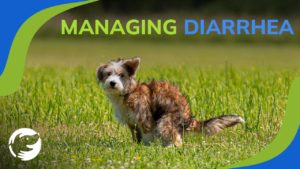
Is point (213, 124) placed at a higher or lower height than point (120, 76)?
lower

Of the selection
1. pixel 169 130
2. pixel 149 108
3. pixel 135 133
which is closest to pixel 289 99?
pixel 169 130

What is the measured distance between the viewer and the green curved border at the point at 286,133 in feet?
33.4

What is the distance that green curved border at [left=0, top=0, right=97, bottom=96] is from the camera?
33.5 feet

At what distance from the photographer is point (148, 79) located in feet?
33.6

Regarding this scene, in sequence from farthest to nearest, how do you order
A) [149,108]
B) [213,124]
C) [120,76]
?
[213,124] < [149,108] < [120,76]

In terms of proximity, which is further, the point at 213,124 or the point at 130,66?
the point at 213,124

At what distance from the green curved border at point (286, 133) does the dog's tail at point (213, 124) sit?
0.26 metres

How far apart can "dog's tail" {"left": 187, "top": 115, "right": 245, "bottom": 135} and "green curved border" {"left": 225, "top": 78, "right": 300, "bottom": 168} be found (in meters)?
0.26

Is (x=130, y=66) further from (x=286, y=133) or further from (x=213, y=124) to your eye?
(x=286, y=133)

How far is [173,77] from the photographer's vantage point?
10.4m

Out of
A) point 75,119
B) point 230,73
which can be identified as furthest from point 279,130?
point 75,119

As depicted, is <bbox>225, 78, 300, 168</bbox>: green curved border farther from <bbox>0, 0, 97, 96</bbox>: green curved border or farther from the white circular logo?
<bbox>0, 0, 97, 96</bbox>: green curved border

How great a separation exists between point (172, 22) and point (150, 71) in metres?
0.34

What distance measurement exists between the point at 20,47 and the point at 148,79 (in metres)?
0.85
